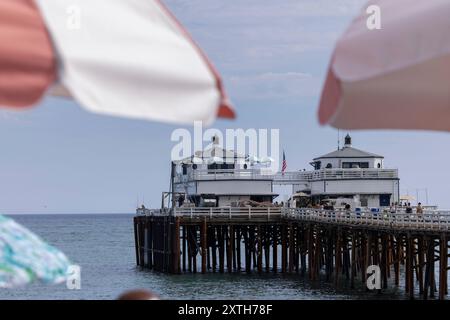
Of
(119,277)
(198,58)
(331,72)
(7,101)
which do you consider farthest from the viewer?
(119,277)

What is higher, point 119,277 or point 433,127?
point 433,127

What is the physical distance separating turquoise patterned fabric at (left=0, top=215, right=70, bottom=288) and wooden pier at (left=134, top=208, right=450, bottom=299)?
2519 cm

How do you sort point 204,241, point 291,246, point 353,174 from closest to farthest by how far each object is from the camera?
point 204,241 → point 291,246 → point 353,174

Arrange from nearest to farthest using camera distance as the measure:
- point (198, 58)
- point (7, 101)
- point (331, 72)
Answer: point (7, 101)
point (198, 58)
point (331, 72)

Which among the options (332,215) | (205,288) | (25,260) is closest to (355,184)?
(332,215)

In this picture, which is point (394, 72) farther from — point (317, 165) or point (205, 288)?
point (317, 165)

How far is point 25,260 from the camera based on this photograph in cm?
1016

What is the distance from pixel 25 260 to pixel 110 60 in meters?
4.58

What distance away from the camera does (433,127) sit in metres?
7.64

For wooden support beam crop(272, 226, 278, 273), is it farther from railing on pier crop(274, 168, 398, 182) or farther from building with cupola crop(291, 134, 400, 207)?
railing on pier crop(274, 168, 398, 182)

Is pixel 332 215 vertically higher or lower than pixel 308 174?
lower
